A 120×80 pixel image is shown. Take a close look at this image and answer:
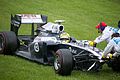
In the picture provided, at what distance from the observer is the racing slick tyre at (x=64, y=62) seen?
452 inches

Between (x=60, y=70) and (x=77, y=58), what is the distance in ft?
3.18

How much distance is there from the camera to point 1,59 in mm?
13297

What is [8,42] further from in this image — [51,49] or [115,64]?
[115,64]

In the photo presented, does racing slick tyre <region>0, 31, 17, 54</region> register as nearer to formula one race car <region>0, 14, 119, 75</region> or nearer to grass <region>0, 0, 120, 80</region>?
formula one race car <region>0, 14, 119, 75</region>

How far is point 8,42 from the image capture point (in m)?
13.8

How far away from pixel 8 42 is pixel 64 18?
15.0 m

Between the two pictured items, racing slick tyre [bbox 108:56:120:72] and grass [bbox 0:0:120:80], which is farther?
racing slick tyre [bbox 108:56:120:72]

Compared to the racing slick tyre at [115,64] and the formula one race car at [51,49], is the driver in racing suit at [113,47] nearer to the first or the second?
the formula one race car at [51,49]

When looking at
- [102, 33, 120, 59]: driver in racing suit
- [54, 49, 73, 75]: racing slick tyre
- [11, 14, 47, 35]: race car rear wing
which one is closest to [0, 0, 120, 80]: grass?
[54, 49, 73, 75]: racing slick tyre

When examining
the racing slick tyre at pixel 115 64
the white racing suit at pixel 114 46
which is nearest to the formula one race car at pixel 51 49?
the white racing suit at pixel 114 46

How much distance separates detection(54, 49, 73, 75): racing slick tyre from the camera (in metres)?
11.5

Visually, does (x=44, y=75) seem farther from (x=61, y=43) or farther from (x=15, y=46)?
(x=15, y=46)

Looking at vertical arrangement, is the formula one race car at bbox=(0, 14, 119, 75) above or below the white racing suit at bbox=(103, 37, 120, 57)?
below

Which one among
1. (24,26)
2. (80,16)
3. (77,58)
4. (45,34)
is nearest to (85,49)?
(77,58)
